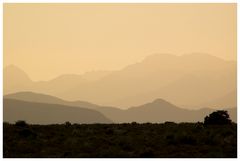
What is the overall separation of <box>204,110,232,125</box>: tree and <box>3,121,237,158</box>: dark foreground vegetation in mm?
875

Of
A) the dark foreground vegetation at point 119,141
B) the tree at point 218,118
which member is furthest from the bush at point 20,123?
the tree at point 218,118

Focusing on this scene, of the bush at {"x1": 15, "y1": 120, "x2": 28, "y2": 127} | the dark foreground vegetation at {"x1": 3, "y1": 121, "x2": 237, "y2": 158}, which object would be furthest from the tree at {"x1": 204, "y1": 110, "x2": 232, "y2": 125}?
the bush at {"x1": 15, "y1": 120, "x2": 28, "y2": 127}

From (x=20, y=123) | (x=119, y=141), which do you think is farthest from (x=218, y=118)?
(x=20, y=123)

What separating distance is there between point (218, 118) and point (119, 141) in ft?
42.4

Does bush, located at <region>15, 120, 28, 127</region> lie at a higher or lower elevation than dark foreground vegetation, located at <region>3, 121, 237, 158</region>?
higher

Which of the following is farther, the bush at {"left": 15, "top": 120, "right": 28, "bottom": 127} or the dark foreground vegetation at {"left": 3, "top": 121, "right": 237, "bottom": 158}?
the bush at {"left": 15, "top": 120, "right": 28, "bottom": 127}

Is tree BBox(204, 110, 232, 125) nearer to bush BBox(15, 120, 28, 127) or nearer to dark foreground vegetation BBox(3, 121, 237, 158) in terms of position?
dark foreground vegetation BBox(3, 121, 237, 158)

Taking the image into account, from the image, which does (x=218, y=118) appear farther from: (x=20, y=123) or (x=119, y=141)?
(x=20, y=123)

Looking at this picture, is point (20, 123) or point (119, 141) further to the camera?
point (20, 123)

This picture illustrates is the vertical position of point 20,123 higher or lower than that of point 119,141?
higher

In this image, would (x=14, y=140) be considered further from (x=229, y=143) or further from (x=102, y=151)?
(x=229, y=143)

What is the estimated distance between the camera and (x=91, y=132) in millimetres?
43312

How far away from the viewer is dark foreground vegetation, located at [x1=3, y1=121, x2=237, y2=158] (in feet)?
116

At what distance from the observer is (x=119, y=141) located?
38.5 m
